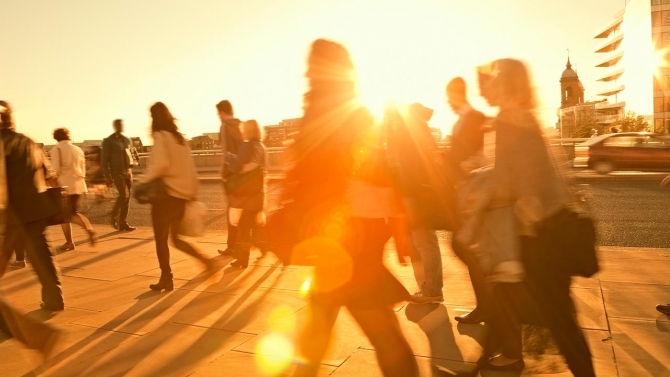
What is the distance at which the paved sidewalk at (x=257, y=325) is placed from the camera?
385cm

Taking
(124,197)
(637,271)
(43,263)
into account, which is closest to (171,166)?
(43,263)

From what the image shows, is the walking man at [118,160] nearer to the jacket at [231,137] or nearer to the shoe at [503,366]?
the jacket at [231,137]

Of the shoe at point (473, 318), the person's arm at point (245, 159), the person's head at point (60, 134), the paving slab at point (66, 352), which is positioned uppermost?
the person's head at point (60, 134)

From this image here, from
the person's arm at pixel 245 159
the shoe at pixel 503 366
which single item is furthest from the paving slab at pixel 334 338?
the person's arm at pixel 245 159

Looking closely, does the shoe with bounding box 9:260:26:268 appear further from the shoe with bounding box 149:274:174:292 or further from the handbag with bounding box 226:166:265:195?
the handbag with bounding box 226:166:265:195

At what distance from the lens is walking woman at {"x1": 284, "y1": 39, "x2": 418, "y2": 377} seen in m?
2.65

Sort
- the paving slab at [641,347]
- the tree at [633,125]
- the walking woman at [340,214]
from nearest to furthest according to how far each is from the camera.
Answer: the walking woman at [340,214], the paving slab at [641,347], the tree at [633,125]

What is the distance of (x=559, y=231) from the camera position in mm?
2904

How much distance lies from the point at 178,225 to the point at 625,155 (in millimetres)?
18327

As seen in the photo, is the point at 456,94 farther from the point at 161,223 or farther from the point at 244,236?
the point at 244,236

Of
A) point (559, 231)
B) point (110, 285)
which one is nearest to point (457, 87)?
point (559, 231)

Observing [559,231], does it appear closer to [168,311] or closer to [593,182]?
[168,311]

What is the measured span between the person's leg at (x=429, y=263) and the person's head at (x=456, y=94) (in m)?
1.10

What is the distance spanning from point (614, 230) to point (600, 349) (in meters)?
5.82
